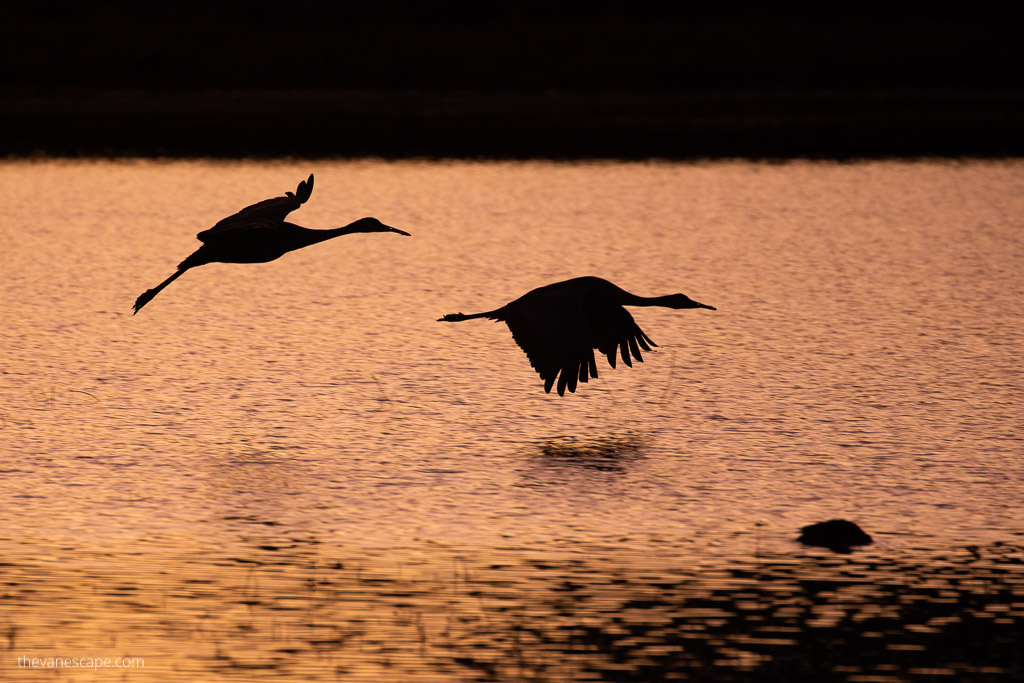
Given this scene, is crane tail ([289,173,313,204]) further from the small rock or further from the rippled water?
the small rock

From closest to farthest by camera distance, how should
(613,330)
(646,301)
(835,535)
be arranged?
1. (835,535)
2. (646,301)
3. (613,330)

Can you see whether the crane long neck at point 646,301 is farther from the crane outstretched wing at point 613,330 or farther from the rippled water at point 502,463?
the rippled water at point 502,463

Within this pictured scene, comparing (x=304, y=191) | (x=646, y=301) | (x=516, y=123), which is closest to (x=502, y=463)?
(x=646, y=301)

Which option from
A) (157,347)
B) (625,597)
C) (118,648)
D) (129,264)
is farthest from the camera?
(129,264)

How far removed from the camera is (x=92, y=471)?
10.1 m

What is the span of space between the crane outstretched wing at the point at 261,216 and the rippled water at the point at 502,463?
4.10 feet

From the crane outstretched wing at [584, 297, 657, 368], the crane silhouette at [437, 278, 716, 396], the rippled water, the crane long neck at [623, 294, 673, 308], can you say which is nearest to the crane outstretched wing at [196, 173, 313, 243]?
the rippled water

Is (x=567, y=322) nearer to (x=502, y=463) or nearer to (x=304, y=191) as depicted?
(x=502, y=463)

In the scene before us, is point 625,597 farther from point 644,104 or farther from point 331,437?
point 644,104

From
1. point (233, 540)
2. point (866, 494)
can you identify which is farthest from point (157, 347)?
point (866, 494)

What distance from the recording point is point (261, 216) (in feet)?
38.4

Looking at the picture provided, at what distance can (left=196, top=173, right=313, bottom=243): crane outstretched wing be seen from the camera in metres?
11.2

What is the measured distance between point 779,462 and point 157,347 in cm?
572

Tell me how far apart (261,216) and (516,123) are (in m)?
21.0
